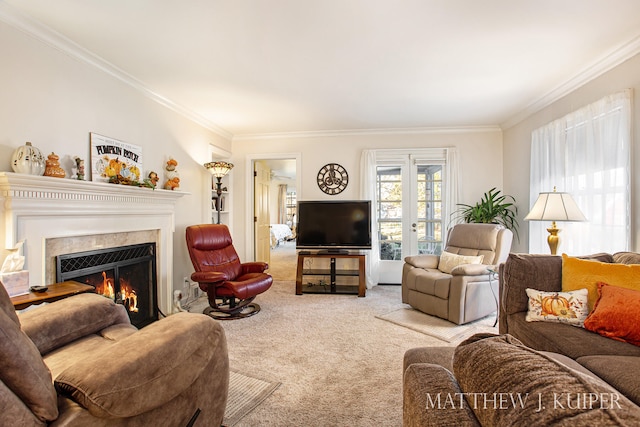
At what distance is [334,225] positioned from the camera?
15.3ft

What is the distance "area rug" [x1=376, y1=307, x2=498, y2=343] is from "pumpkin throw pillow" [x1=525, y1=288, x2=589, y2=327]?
970 mm

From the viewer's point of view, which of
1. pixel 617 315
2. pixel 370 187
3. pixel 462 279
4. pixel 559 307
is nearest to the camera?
pixel 617 315

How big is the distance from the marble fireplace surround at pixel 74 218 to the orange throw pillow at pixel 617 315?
3.49 m

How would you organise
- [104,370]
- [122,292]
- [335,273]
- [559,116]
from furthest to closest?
[335,273]
[559,116]
[122,292]
[104,370]

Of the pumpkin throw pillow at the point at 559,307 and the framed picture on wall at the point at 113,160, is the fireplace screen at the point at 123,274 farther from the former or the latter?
the pumpkin throw pillow at the point at 559,307

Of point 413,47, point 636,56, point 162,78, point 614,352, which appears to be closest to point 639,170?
point 636,56

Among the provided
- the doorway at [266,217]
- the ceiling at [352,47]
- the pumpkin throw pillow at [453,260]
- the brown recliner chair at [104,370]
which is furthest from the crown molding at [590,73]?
the brown recliner chair at [104,370]

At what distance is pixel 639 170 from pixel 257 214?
468cm

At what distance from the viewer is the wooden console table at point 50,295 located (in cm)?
173

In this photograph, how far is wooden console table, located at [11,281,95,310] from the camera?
1.73 metres

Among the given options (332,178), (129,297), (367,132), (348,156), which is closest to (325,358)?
A: (129,297)

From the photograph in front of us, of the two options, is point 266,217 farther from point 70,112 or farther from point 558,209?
point 558,209

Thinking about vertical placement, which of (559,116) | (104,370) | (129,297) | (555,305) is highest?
(559,116)

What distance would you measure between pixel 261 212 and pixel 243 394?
13.1 feet
